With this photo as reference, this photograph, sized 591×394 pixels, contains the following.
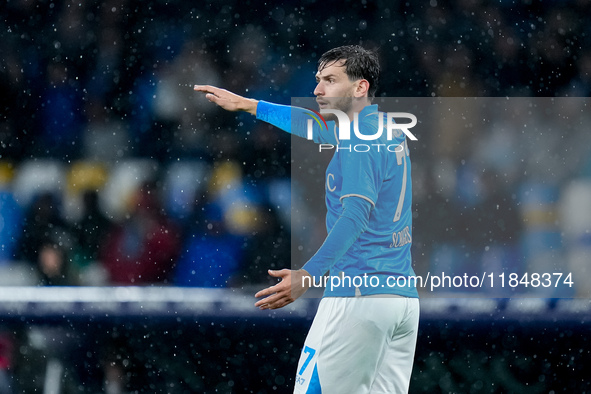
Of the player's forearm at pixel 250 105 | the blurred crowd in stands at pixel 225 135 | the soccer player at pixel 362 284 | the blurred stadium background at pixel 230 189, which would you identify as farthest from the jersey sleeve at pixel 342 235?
the blurred crowd in stands at pixel 225 135

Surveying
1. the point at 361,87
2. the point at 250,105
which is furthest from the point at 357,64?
the point at 250,105

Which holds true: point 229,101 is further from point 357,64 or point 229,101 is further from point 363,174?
point 363,174

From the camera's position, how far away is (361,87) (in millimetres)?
2713

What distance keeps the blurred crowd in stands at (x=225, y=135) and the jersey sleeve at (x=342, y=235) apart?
1.33m

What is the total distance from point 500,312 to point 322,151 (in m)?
1.21

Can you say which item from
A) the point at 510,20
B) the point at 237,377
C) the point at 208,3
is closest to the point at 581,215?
the point at 510,20

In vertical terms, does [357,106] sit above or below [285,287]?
above

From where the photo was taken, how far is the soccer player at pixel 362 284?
2240mm

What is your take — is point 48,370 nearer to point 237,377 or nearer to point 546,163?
point 237,377

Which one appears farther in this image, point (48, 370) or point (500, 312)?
point (48, 370)

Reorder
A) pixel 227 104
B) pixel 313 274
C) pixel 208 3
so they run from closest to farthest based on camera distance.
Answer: pixel 313 274 < pixel 227 104 < pixel 208 3

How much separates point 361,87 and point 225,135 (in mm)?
1335

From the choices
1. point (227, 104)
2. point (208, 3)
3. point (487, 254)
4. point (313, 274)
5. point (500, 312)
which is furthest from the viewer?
point (208, 3)

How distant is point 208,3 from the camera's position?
3889 millimetres
